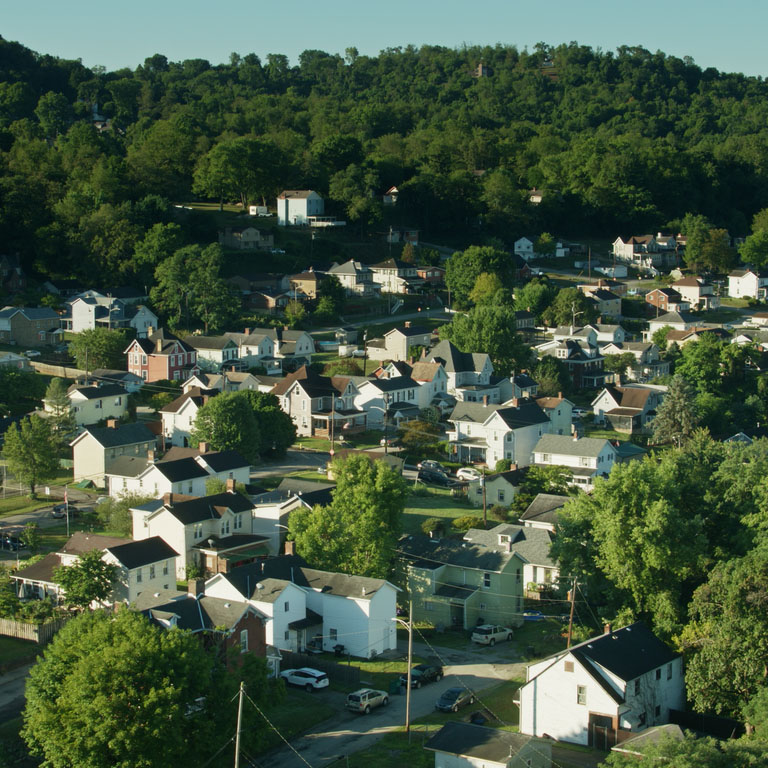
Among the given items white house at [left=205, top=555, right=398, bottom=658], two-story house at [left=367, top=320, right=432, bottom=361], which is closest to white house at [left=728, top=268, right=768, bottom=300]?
two-story house at [left=367, top=320, right=432, bottom=361]

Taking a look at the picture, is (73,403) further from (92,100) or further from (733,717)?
(92,100)

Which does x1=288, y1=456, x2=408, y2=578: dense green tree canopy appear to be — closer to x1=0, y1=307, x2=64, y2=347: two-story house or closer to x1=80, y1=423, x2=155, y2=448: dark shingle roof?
x1=80, y1=423, x2=155, y2=448: dark shingle roof

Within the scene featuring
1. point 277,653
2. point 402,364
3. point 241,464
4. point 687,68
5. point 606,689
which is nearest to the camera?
point 606,689

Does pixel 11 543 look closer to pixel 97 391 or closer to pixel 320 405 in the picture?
pixel 97 391

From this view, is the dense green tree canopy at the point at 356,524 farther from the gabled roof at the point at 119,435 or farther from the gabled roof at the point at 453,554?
the gabled roof at the point at 119,435

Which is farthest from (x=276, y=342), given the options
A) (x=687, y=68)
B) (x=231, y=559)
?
(x=687, y=68)

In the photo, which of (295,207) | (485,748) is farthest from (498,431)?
(295,207)
